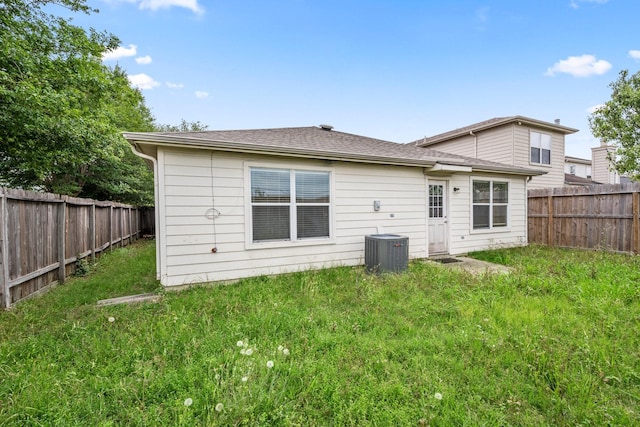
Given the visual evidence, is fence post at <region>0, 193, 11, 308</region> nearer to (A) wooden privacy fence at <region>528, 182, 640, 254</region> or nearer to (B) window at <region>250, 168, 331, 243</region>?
(B) window at <region>250, 168, 331, 243</region>

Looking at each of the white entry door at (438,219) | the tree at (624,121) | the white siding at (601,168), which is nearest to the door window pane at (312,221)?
the white entry door at (438,219)

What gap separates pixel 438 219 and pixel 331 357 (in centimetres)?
601

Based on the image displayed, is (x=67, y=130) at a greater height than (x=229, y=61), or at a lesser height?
lesser

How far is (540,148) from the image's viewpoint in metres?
13.4

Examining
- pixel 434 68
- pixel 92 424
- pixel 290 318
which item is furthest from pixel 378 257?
pixel 434 68

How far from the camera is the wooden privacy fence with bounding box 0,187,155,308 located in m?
4.00

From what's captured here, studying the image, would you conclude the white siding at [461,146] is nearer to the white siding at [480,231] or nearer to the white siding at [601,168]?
the white siding at [480,231]

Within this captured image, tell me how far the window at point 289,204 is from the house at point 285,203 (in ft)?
0.06

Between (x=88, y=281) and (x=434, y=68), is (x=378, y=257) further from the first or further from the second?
(x=434, y=68)

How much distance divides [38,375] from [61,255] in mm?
4190

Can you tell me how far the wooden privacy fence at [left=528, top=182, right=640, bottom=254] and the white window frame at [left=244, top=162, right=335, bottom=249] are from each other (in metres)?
7.95

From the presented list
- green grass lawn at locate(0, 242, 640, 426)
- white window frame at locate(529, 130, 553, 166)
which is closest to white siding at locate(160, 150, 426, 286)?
green grass lawn at locate(0, 242, 640, 426)

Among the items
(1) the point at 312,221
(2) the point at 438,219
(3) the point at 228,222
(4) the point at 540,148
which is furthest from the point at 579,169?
(3) the point at 228,222

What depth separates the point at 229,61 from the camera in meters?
10.4
